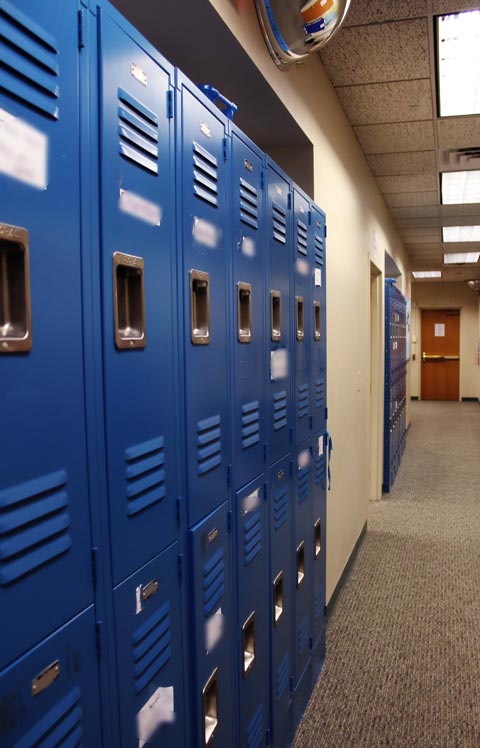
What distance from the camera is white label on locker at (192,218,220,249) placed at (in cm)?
126

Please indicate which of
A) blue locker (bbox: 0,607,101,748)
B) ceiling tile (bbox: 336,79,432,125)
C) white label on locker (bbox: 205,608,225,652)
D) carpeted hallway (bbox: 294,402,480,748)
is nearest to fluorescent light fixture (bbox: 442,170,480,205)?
ceiling tile (bbox: 336,79,432,125)

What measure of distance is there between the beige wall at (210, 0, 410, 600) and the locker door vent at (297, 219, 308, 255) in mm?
453

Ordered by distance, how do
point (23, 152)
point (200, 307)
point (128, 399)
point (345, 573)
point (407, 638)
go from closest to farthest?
point (23, 152) → point (128, 399) → point (200, 307) → point (407, 638) → point (345, 573)

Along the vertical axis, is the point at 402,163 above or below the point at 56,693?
above

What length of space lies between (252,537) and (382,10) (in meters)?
2.01

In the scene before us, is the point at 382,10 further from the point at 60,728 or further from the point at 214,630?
the point at 60,728

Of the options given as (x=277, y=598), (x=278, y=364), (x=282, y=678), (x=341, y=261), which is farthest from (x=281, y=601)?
(x=341, y=261)

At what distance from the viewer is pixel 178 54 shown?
5.65 feet

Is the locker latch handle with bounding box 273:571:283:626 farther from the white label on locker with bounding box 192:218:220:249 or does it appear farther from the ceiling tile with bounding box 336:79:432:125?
the ceiling tile with bounding box 336:79:432:125

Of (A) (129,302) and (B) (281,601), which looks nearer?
(A) (129,302)

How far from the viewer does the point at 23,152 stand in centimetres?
73

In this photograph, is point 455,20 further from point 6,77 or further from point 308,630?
point 308,630

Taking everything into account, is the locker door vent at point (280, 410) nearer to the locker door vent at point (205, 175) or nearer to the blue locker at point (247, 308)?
the blue locker at point (247, 308)

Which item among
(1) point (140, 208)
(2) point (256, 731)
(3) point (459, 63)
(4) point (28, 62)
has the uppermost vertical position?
(3) point (459, 63)
